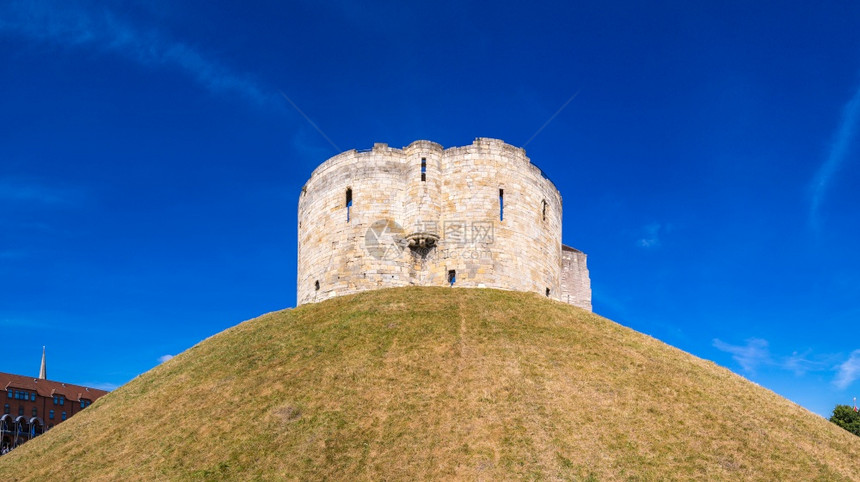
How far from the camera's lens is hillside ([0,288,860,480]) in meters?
21.9

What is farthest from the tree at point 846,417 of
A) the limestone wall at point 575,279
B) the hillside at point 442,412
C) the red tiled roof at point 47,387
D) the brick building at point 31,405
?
the red tiled roof at point 47,387

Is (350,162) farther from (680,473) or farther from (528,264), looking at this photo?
(680,473)

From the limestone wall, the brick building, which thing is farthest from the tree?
the brick building

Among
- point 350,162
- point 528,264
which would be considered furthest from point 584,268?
point 350,162

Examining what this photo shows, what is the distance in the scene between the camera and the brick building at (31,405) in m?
85.4

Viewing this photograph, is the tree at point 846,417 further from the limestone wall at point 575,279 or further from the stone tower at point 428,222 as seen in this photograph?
the stone tower at point 428,222

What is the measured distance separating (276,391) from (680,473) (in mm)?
14154

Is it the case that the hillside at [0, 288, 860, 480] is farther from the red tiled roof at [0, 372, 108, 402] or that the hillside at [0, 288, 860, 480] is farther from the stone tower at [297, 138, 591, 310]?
the red tiled roof at [0, 372, 108, 402]

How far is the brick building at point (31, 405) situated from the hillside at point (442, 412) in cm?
6391

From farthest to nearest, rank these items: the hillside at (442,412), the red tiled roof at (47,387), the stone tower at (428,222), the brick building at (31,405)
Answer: the red tiled roof at (47,387), the brick building at (31,405), the stone tower at (428,222), the hillside at (442,412)

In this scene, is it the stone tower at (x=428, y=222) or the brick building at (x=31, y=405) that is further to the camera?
the brick building at (x=31, y=405)

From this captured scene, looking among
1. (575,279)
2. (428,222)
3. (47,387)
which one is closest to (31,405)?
(47,387)

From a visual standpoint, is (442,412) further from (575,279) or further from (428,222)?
(575,279)

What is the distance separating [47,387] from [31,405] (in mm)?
4641
